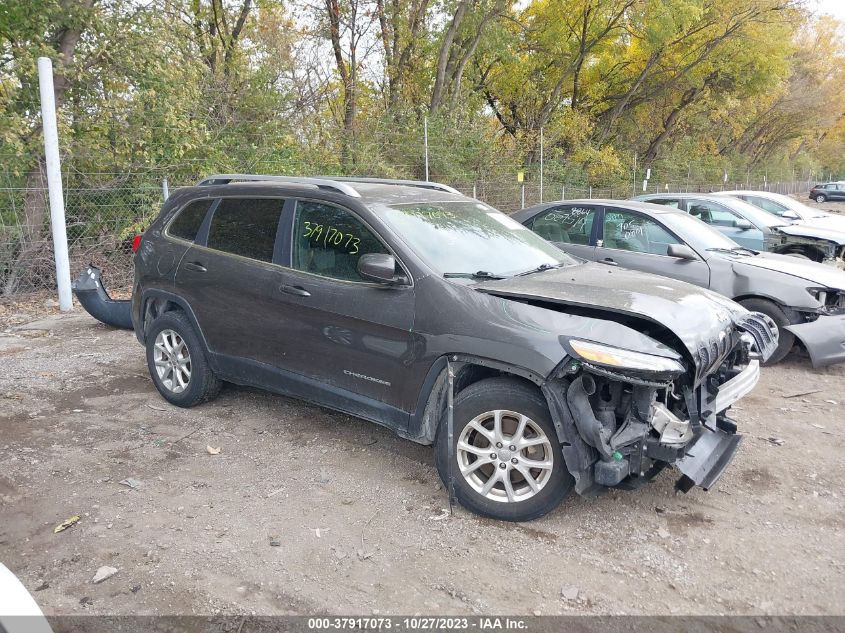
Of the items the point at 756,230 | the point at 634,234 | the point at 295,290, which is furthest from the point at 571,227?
the point at 295,290

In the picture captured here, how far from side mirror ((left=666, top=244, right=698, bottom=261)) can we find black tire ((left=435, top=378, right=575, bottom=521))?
156 inches

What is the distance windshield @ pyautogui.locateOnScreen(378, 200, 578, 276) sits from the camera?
13.6 ft

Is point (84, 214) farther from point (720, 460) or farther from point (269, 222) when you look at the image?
point (720, 460)

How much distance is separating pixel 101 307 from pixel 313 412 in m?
3.95

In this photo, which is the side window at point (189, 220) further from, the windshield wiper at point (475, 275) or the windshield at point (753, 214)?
the windshield at point (753, 214)

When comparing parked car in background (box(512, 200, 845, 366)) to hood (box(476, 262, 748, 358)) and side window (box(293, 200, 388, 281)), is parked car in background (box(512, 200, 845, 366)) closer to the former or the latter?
hood (box(476, 262, 748, 358))

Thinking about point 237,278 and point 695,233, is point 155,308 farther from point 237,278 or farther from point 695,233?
point 695,233

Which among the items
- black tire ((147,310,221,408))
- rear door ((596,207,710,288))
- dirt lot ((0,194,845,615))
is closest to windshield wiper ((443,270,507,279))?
dirt lot ((0,194,845,615))

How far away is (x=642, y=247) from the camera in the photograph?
24.9 feet

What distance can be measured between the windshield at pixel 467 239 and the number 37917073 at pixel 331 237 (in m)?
0.27

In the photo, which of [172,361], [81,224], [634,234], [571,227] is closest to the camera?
[172,361]

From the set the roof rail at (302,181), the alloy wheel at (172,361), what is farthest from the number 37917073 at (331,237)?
the alloy wheel at (172,361)

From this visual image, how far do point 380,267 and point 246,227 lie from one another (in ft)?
5.02

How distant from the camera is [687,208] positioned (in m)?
10.4
